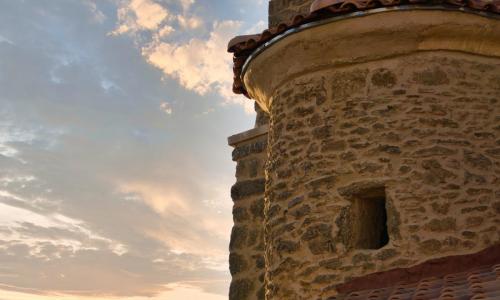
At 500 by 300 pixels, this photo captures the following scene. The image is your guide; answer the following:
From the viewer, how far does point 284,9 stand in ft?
27.6

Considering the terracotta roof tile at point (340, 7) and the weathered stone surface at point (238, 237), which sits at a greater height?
the terracotta roof tile at point (340, 7)

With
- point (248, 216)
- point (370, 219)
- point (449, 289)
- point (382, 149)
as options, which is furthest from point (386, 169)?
point (248, 216)

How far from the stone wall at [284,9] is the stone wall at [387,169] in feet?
9.18

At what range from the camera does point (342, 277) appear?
495 cm

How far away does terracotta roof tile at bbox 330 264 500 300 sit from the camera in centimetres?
394

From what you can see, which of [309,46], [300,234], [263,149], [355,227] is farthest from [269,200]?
[263,149]

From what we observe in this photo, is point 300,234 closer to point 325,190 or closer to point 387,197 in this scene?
point 325,190

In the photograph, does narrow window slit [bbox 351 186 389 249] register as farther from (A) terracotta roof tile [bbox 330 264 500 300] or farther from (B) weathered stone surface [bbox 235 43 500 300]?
(A) terracotta roof tile [bbox 330 264 500 300]

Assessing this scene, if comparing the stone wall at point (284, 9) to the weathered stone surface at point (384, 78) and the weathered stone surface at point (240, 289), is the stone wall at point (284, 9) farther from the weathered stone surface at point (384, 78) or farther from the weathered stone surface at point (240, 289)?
the weathered stone surface at point (240, 289)

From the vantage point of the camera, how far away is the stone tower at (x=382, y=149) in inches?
192

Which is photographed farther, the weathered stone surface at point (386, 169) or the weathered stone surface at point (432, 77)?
the weathered stone surface at point (432, 77)

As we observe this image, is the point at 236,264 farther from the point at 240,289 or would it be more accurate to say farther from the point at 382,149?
the point at 382,149

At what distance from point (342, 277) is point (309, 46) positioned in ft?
6.43

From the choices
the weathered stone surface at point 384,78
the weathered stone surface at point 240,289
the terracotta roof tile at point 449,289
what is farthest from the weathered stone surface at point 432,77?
the weathered stone surface at point 240,289
